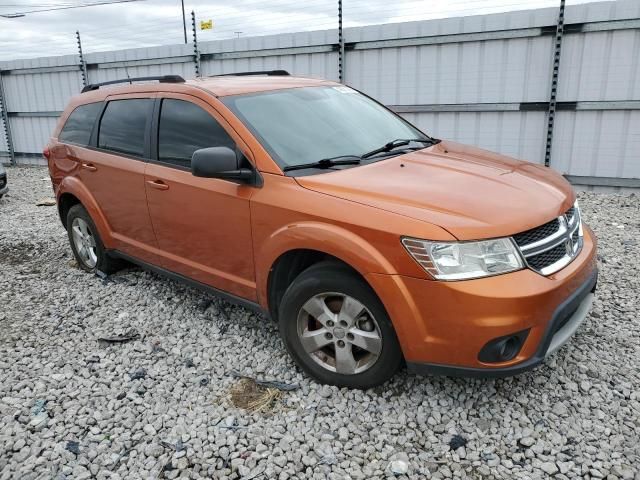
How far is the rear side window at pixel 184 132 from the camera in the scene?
343 centimetres

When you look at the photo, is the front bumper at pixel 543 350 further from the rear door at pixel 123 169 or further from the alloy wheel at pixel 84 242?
the alloy wheel at pixel 84 242

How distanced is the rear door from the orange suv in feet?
0.06

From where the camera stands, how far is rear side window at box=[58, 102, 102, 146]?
4.66 meters

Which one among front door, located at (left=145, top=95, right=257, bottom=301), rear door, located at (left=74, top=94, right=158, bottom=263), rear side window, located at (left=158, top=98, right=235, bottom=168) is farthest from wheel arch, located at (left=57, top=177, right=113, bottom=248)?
rear side window, located at (left=158, top=98, right=235, bottom=168)

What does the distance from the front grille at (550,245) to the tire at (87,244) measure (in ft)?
12.0

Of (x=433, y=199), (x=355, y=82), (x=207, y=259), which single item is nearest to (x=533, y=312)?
(x=433, y=199)

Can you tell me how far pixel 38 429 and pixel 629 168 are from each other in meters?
7.82

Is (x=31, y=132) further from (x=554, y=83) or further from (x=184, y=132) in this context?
(x=554, y=83)

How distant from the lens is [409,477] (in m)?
2.44

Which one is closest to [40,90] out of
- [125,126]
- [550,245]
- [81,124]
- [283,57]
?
[283,57]

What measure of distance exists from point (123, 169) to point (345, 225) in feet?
7.36

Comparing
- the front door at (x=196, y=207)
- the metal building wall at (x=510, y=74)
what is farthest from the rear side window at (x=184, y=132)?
the metal building wall at (x=510, y=74)

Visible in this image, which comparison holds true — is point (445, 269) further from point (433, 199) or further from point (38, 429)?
point (38, 429)

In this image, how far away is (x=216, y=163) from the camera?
3.00m
